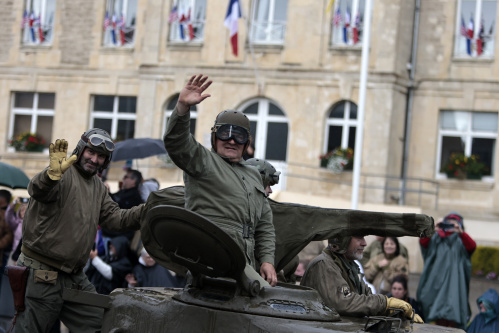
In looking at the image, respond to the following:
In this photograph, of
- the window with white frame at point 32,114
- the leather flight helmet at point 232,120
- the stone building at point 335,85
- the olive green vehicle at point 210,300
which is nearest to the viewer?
the olive green vehicle at point 210,300

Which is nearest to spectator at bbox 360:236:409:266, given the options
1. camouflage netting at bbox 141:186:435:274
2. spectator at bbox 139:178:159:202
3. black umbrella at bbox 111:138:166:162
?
spectator at bbox 139:178:159:202

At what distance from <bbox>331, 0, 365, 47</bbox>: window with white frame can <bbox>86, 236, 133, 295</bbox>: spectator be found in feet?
57.7

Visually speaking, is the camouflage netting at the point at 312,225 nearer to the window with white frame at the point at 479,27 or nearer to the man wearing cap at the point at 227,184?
the man wearing cap at the point at 227,184

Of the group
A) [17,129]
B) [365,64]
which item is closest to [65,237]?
[365,64]

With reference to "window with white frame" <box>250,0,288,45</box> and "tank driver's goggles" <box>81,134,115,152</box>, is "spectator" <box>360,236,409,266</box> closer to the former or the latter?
"tank driver's goggles" <box>81,134,115,152</box>

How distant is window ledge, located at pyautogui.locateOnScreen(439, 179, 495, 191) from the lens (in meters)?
26.9

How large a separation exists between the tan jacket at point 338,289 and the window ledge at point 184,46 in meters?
22.1

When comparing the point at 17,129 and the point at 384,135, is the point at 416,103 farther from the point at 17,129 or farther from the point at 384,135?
the point at 17,129

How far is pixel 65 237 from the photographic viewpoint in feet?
23.7

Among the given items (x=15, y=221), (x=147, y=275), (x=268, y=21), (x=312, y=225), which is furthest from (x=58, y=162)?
(x=268, y=21)

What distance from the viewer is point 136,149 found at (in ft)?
48.9

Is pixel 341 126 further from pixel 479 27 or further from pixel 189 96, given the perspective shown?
pixel 189 96

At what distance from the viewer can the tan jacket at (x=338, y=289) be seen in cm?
669

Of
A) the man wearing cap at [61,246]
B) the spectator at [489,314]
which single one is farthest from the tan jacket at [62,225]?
the spectator at [489,314]
